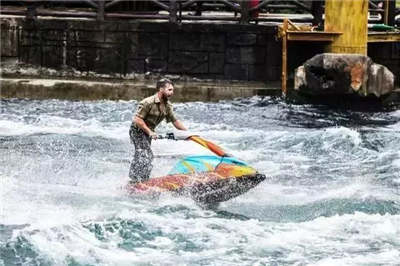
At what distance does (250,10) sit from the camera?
20578mm

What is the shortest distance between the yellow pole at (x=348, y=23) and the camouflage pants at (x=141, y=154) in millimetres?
8362

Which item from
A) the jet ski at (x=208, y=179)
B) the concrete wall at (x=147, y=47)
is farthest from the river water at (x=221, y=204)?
the concrete wall at (x=147, y=47)

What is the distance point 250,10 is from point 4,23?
6.00 m

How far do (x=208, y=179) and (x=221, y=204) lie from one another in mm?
558

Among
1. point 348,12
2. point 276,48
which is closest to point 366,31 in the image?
point 348,12

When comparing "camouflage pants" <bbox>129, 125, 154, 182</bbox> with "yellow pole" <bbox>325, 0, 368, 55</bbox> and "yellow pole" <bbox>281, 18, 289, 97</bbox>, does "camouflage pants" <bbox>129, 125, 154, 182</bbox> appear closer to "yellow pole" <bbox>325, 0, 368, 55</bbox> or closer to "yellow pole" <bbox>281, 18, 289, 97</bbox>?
"yellow pole" <bbox>281, 18, 289, 97</bbox>

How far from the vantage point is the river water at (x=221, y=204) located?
1007 cm

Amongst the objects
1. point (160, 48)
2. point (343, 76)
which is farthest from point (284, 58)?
point (160, 48)

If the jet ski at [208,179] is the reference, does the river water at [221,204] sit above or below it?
below

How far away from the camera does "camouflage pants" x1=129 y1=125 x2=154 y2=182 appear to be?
1201 centimetres

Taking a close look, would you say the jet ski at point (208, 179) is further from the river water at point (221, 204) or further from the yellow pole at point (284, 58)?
the yellow pole at point (284, 58)

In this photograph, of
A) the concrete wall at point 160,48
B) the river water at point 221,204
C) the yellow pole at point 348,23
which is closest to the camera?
the river water at point 221,204

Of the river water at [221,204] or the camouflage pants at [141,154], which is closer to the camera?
the river water at [221,204]

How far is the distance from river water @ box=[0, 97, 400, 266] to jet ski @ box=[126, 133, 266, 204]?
0.18 m
